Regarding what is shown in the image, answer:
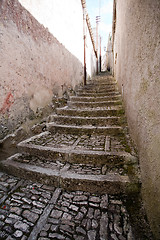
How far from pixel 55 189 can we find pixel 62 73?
11.7 feet

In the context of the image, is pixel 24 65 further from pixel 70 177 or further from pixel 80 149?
pixel 70 177

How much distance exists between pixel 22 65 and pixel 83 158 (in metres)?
2.18

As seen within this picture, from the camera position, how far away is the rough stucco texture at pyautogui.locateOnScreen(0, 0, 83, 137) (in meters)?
2.13

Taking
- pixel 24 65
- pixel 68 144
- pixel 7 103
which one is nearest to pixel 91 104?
pixel 68 144

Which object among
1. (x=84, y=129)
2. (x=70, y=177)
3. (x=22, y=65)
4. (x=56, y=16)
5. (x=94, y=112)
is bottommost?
(x=70, y=177)

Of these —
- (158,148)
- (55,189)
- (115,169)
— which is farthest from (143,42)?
(55,189)

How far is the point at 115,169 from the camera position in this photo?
6.27ft

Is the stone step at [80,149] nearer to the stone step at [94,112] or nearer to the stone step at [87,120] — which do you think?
the stone step at [87,120]

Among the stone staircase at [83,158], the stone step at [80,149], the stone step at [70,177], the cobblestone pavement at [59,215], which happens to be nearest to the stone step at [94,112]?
the stone staircase at [83,158]

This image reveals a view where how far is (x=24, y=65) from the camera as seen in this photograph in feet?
8.37

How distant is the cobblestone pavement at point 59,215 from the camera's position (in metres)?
1.26

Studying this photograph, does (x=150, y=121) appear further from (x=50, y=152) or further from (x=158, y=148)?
(x=50, y=152)

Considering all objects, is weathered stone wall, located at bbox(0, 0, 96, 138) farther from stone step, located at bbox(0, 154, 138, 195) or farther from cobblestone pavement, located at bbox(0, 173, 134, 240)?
cobblestone pavement, located at bbox(0, 173, 134, 240)

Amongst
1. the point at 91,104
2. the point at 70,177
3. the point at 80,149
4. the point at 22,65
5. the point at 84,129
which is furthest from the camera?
the point at 91,104
